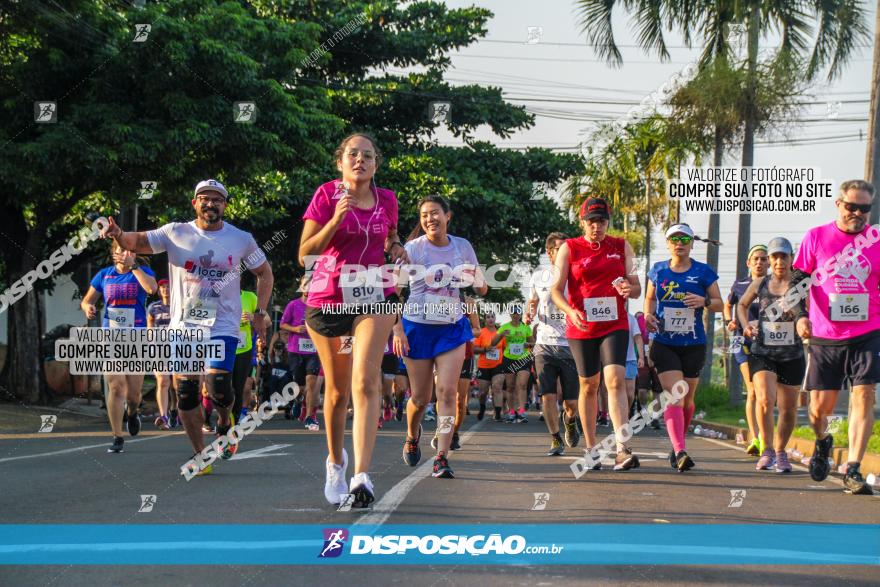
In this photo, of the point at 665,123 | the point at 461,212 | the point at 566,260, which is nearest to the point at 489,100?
the point at 461,212

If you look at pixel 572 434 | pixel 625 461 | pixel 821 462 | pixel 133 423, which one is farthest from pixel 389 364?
pixel 821 462

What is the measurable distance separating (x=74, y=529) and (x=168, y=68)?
15.5 metres

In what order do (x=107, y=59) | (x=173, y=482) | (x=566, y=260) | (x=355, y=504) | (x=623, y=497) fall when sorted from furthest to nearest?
(x=107, y=59) → (x=566, y=260) → (x=173, y=482) → (x=623, y=497) → (x=355, y=504)

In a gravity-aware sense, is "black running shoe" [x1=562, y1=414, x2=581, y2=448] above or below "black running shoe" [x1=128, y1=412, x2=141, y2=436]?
above

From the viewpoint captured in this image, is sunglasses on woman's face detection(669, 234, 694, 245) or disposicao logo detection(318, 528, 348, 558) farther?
sunglasses on woman's face detection(669, 234, 694, 245)

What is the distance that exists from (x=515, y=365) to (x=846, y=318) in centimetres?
1205

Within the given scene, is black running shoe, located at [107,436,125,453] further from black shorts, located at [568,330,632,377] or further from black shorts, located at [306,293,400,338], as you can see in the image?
black shorts, located at [306,293,400,338]

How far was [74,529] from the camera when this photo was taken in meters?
5.89

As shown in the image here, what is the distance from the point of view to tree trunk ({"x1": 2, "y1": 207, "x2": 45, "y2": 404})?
2158 cm

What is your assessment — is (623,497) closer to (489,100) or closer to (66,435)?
(66,435)

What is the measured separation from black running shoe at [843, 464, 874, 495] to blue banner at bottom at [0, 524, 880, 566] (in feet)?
6.38

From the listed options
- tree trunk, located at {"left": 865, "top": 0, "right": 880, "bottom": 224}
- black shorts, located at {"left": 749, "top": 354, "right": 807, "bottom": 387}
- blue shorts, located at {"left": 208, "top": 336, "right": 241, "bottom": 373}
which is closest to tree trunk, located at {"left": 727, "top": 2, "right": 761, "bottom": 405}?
tree trunk, located at {"left": 865, "top": 0, "right": 880, "bottom": 224}


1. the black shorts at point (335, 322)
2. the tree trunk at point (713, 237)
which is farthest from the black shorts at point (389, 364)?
the black shorts at point (335, 322)

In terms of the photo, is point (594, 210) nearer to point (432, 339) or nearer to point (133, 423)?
point (432, 339)
